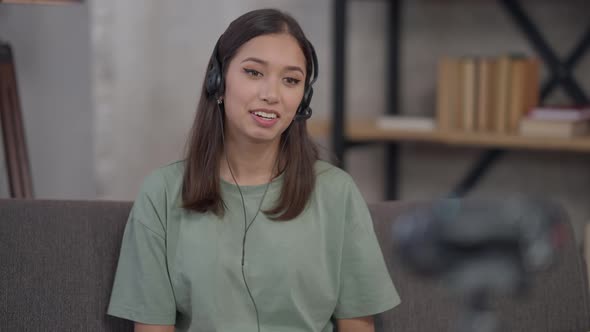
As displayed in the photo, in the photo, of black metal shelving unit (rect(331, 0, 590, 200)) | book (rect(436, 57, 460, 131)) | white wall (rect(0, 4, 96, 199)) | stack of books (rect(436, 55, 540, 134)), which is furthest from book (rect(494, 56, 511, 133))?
white wall (rect(0, 4, 96, 199))

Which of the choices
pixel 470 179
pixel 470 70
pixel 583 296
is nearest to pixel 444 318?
pixel 583 296

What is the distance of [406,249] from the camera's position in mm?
517

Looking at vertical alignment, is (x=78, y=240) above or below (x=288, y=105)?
below

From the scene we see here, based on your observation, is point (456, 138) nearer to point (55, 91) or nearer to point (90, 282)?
point (55, 91)

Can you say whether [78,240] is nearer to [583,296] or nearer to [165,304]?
[165,304]

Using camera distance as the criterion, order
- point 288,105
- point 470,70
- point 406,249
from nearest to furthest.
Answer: point 406,249, point 288,105, point 470,70

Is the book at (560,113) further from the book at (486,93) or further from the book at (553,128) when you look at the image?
the book at (486,93)

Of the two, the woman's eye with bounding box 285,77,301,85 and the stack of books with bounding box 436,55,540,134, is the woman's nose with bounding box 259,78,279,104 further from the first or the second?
the stack of books with bounding box 436,55,540,134

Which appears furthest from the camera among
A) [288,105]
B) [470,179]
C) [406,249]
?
[470,179]

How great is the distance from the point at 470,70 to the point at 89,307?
1.53m

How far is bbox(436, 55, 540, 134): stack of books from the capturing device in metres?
2.40

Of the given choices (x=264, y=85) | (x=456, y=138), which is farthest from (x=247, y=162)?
(x=456, y=138)

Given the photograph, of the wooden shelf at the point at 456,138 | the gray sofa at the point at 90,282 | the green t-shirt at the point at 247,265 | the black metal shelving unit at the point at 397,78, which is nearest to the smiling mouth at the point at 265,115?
the green t-shirt at the point at 247,265

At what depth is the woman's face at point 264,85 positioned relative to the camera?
1186mm
